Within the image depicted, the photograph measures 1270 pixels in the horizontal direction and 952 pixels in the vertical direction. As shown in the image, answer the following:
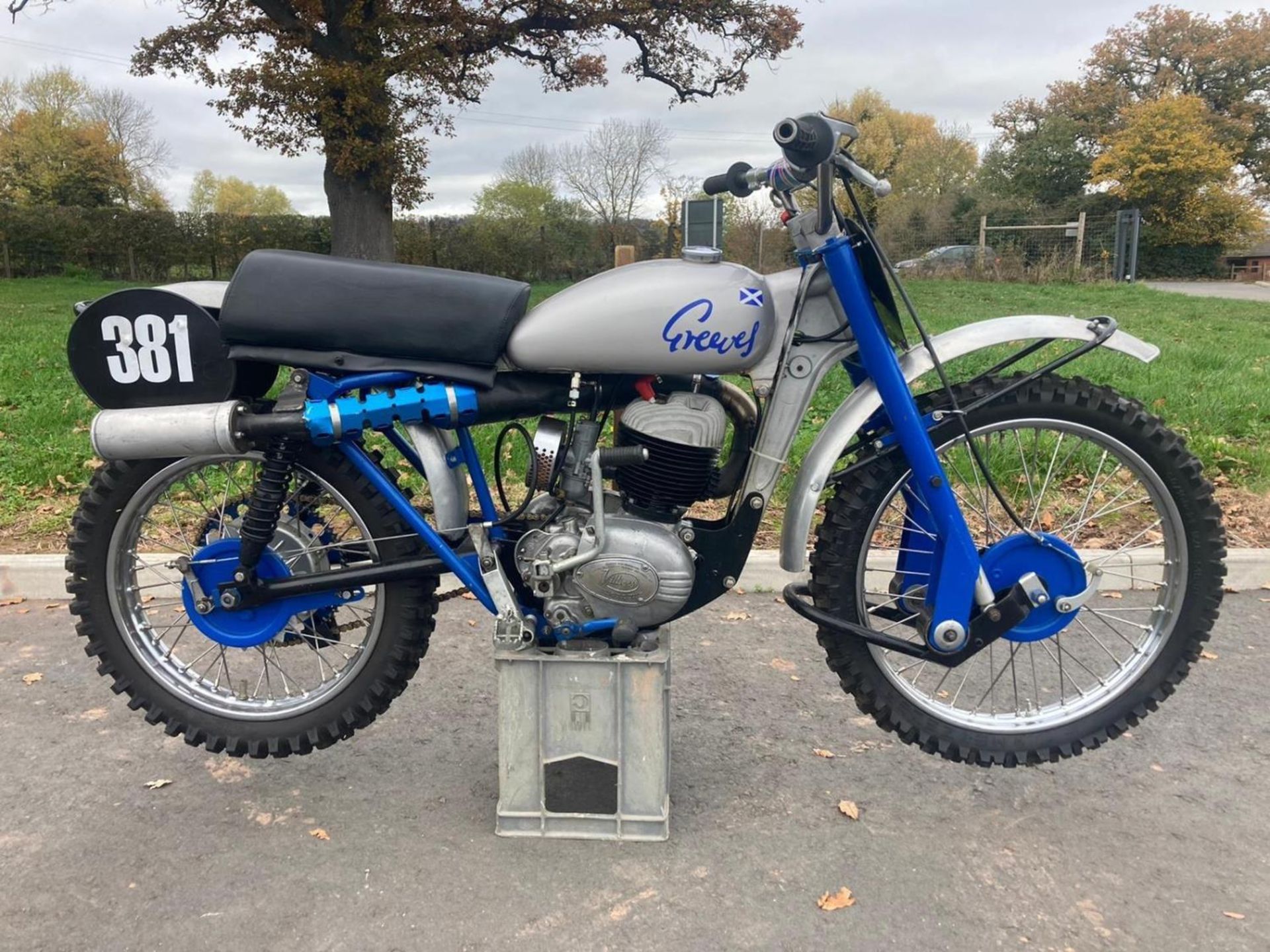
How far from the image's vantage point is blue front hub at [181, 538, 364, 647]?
2.64 meters

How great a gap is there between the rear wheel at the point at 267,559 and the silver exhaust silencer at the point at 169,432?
16 cm

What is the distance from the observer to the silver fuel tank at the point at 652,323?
2.28 metres

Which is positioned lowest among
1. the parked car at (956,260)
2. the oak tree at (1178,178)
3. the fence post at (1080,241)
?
the parked car at (956,260)

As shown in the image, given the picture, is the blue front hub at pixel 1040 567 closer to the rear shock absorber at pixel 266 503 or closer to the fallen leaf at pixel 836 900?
the fallen leaf at pixel 836 900

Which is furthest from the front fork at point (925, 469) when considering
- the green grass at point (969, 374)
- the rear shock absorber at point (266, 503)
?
the green grass at point (969, 374)

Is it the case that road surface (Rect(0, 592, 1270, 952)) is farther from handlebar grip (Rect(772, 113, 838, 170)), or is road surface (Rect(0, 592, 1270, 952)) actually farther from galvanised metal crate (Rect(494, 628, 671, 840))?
handlebar grip (Rect(772, 113, 838, 170))

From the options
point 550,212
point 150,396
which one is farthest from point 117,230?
point 150,396

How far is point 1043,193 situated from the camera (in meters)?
36.8

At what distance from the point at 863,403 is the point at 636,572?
2.31ft

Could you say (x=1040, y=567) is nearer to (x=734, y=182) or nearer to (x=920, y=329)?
(x=920, y=329)

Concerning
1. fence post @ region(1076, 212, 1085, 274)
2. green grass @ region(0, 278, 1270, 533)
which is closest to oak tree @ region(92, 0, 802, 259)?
green grass @ region(0, 278, 1270, 533)

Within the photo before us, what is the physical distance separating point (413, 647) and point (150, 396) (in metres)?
0.93

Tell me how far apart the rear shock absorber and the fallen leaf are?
5.31 feet

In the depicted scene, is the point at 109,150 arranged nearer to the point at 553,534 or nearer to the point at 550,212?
the point at 550,212
